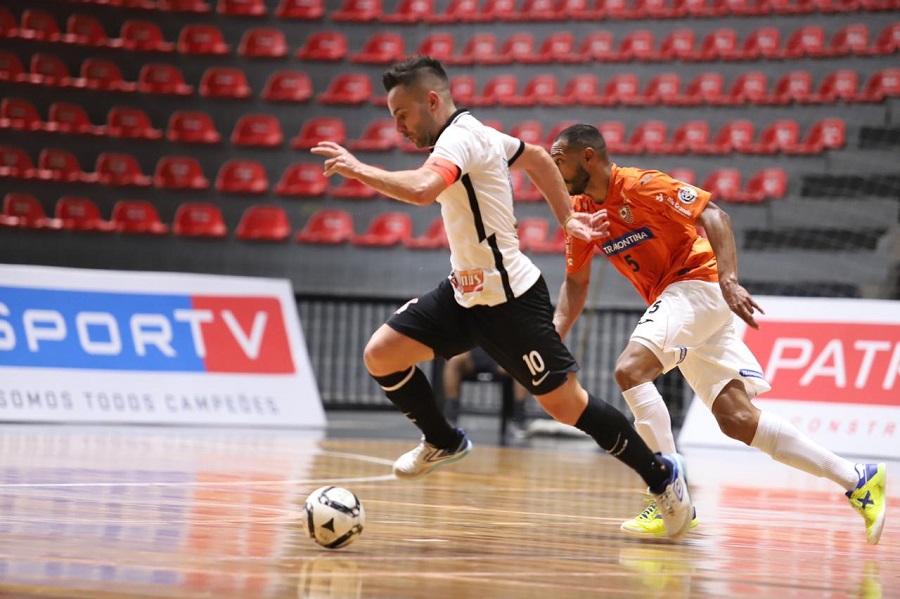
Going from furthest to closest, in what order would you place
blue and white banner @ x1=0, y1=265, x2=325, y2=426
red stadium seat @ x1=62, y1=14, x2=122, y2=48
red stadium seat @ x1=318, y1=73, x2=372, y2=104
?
1. red stadium seat @ x1=318, y1=73, x2=372, y2=104
2. red stadium seat @ x1=62, y1=14, x2=122, y2=48
3. blue and white banner @ x1=0, y1=265, x2=325, y2=426

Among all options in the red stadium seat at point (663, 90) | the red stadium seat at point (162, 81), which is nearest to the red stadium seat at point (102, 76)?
the red stadium seat at point (162, 81)

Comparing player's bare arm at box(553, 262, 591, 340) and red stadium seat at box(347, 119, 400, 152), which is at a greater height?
player's bare arm at box(553, 262, 591, 340)

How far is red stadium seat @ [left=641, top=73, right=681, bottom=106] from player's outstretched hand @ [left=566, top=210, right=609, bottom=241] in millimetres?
11343

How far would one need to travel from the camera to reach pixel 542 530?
14.7 feet

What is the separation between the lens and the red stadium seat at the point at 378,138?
15664mm

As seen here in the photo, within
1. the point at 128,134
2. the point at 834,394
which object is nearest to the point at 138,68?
the point at 128,134

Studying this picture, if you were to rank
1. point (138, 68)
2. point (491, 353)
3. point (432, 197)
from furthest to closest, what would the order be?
point (138, 68) → point (491, 353) → point (432, 197)

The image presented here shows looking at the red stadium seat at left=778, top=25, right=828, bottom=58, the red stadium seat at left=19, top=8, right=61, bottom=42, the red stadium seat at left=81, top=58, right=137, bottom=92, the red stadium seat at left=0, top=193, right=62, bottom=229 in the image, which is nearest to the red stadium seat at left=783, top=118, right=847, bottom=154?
the red stadium seat at left=778, top=25, right=828, bottom=58

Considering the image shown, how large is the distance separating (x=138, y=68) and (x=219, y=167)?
204cm

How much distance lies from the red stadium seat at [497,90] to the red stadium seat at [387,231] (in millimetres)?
2104

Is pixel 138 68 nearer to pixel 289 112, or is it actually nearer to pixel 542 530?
pixel 289 112

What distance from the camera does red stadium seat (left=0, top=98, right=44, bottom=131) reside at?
14.9 metres

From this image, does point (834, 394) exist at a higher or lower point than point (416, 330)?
lower

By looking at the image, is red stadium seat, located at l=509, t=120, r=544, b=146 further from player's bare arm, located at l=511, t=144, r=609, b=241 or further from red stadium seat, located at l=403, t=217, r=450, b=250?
player's bare arm, located at l=511, t=144, r=609, b=241
